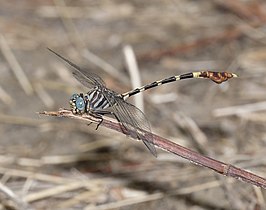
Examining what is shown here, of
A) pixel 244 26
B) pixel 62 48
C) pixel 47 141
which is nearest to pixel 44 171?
pixel 47 141

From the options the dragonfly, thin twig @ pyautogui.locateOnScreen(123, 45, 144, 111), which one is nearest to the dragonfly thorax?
the dragonfly

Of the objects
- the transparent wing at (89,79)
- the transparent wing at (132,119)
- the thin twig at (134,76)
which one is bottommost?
the transparent wing at (132,119)

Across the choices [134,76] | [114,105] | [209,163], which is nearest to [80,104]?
[114,105]

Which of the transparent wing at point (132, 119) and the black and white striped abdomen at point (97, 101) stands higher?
the black and white striped abdomen at point (97, 101)

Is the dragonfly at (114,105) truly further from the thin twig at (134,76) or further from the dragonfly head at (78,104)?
the thin twig at (134,76)

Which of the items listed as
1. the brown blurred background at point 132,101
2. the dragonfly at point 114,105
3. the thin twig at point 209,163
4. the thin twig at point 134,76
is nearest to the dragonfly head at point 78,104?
the dragonfly at point 114,105

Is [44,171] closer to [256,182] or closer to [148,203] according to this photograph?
[148,203]
